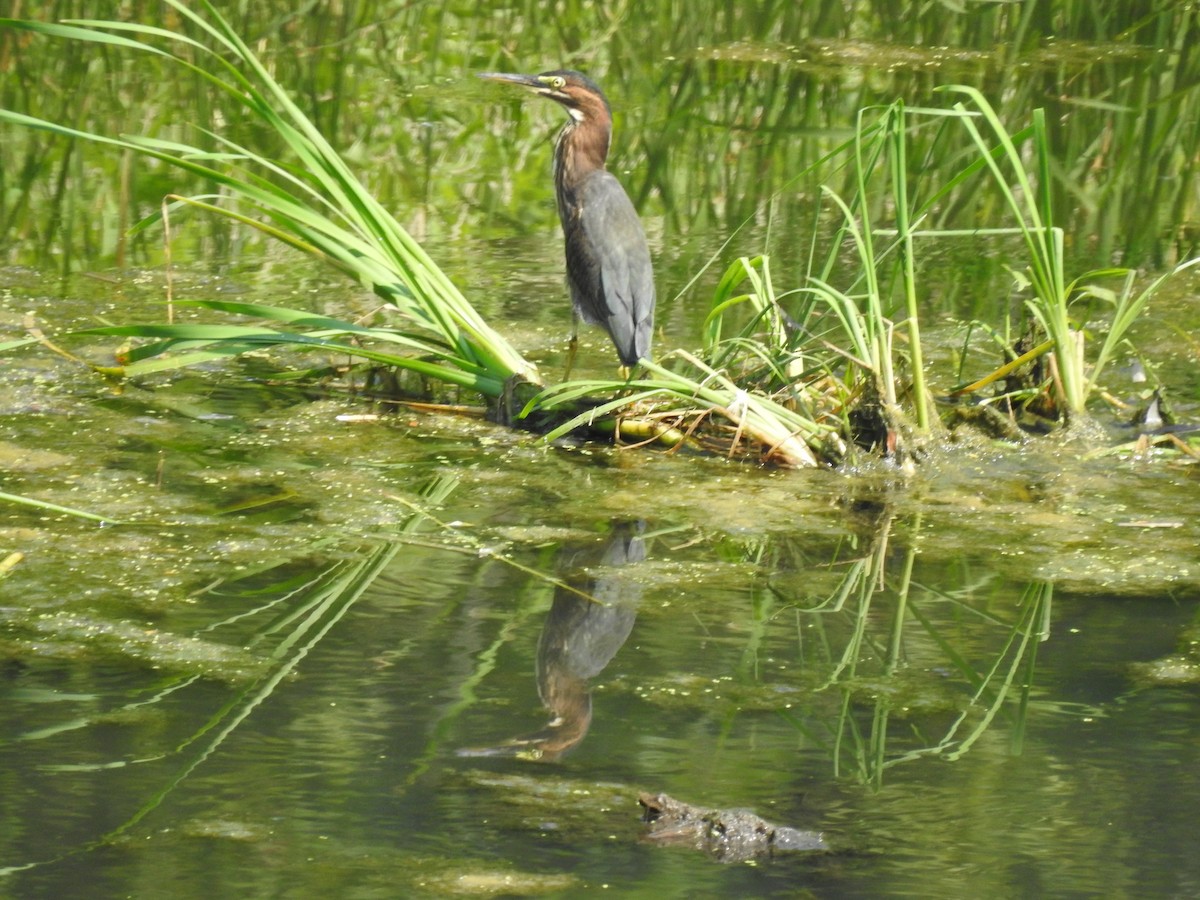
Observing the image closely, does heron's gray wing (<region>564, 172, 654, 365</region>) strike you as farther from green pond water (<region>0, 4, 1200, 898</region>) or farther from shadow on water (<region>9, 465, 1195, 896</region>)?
shadow on water (<region>9, 465, 1195, 896</region>)

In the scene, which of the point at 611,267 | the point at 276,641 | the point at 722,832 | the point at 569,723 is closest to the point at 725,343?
the point at 611,267

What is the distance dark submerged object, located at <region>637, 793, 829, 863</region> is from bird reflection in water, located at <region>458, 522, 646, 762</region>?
23cm

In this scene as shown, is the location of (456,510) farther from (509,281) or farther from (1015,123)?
(1015,123)

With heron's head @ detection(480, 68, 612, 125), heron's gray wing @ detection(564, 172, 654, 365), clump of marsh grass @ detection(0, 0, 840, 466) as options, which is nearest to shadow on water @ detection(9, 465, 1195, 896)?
clump of marsh grass @ detection(0, 0, 840, 466)

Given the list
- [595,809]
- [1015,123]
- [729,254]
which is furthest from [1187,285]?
[595,809]

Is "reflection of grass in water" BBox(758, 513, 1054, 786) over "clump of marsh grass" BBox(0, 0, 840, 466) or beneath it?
beneath

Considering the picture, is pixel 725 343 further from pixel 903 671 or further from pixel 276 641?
pixel 276 641

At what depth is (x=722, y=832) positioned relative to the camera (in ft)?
7.04

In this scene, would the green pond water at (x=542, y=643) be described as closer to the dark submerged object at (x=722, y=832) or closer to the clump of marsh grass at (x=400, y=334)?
the dark submerged object at (x=722, y=832)

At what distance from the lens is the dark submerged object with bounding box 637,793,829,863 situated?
2.12 metres

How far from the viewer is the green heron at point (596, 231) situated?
4.41m

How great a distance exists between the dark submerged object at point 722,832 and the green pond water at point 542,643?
0.02m

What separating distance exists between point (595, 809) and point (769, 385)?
7.09 ft

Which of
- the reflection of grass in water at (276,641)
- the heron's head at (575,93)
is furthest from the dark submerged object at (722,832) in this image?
the heron's head at (575,93)
